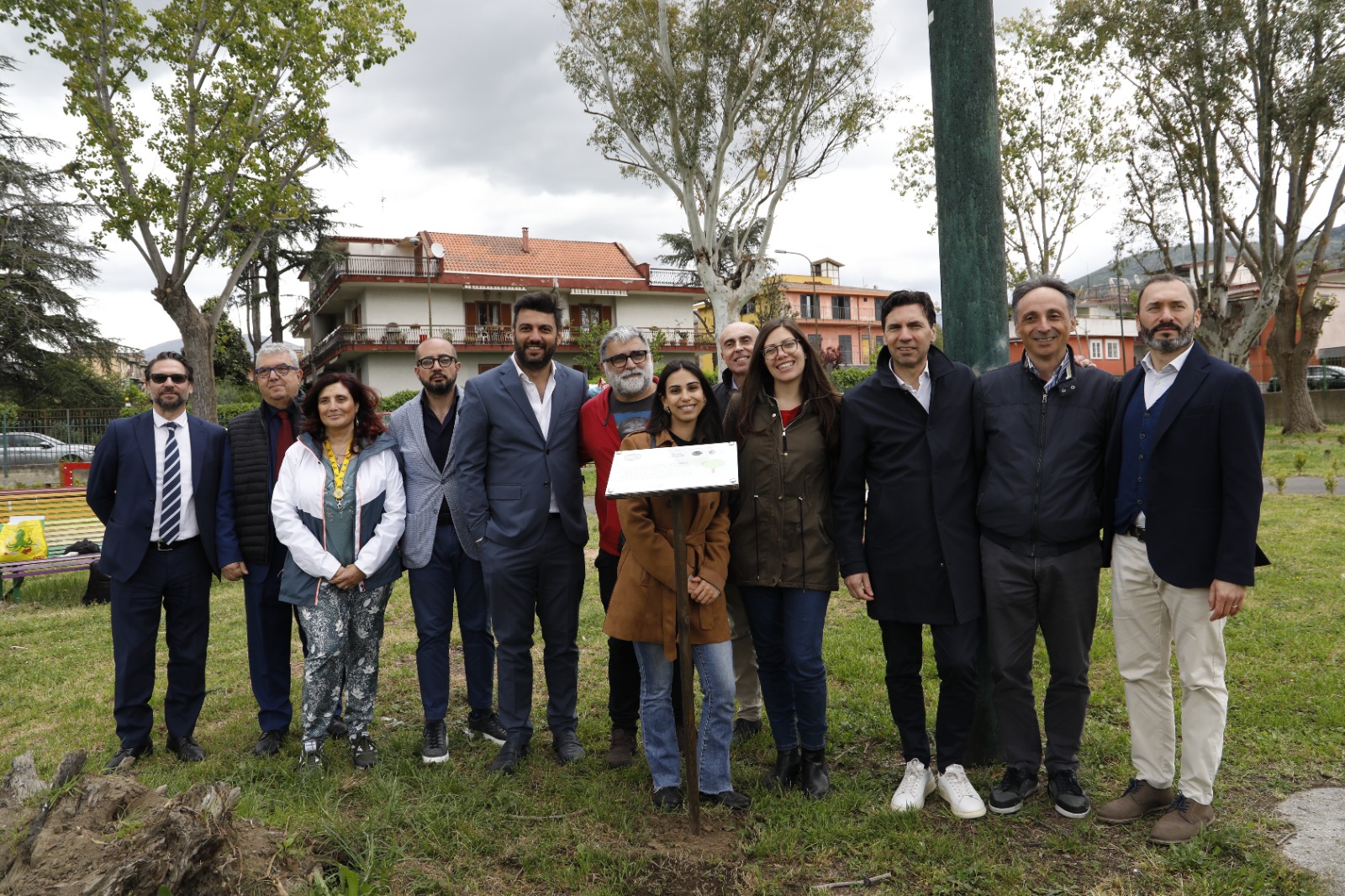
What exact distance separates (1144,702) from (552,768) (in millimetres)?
2701

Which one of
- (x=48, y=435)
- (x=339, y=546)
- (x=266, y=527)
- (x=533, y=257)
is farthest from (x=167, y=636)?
(x=533, y=257)

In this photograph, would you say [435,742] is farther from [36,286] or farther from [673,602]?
[36,286]

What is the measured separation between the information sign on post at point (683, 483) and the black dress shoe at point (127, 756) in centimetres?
301

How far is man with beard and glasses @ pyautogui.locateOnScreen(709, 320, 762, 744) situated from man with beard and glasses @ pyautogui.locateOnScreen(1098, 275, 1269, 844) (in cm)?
176

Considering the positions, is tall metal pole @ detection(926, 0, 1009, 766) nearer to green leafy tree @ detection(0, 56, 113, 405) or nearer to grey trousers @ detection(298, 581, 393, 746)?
grey trousers @ detection(298, 581, 393, 746)

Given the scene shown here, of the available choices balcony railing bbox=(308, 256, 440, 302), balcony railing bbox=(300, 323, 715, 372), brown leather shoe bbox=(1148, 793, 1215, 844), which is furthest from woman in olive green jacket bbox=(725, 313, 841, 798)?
balcony railing bbox=(308, 256, 440, 302)

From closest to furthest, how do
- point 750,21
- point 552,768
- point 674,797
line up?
point 674,797 < point 552,768 < point 750,21

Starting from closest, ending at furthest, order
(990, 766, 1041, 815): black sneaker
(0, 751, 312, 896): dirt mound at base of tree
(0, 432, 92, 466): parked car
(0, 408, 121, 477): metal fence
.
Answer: (0, 751, 312, 896): dirt mound at base of tree
(990, 766, 1041, 815): black sneaker
(0, 432, 92, 466): parked car
(0, 408, 121, 477): metal fence

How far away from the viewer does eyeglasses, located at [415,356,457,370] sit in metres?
4.53

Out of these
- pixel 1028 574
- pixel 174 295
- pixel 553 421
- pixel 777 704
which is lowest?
pixel 777 704

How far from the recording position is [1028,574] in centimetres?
352

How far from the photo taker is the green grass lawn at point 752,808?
314 centimetres

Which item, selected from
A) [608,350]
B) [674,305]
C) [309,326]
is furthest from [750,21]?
[309,326]

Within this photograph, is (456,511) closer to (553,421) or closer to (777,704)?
(553,421)
